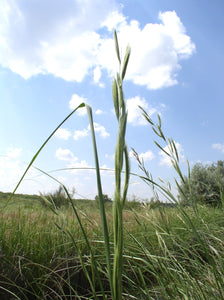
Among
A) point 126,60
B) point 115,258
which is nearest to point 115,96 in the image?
point 126,60

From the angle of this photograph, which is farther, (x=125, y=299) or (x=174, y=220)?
(x=174, y=220)

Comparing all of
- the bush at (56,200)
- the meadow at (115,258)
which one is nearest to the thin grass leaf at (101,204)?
the meadow at (115,258)

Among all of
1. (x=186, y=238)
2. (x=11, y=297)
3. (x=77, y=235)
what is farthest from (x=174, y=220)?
(x=11, y=297)

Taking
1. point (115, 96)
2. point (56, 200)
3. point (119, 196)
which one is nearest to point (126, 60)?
point (115, 96)

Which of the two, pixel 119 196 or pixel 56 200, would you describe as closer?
pixel 119 196

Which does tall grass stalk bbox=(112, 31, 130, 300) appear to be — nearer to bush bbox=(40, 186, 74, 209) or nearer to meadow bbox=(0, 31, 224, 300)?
meadow bbox=(0, 31, 224, 300)

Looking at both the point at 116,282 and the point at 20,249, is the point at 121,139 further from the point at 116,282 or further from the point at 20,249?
the point at 20,249

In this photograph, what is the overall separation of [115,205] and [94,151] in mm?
72

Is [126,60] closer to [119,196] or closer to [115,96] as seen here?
[115,96]

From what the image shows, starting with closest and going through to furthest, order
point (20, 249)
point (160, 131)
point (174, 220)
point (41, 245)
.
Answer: point (160, 131), point (20, 249), point (41, 245), point (174, 220)

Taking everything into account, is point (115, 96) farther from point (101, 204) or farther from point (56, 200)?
point (56, 200)

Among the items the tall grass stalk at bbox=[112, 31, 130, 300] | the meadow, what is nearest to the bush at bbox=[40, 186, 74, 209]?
the meadow

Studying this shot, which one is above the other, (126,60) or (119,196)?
(126,60)

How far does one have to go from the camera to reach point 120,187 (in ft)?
1.01
